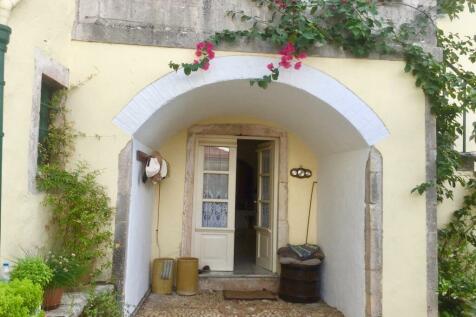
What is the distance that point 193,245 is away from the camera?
6426 millimetres

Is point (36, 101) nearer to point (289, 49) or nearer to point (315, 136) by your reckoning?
point (289, 49)

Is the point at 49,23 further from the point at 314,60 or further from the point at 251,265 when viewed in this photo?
the point at 251,265

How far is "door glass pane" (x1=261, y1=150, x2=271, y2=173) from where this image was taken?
6.83 meters

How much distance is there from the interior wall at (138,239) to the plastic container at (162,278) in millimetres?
96

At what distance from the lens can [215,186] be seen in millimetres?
6613

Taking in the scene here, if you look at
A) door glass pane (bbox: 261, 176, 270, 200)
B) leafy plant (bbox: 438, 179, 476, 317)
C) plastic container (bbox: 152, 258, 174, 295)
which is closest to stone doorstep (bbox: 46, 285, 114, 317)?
plastic container (bbox: 152, 258, 174, 295)

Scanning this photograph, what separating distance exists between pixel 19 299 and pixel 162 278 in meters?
3.57

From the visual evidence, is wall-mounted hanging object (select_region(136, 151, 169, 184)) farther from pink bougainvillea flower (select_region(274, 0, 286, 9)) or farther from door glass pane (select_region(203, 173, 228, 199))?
pink bougainvillea flower (select_region(274, 0, 286, 9))

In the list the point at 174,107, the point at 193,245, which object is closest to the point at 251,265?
the point at 193,245

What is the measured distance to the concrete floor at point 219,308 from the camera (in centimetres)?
508

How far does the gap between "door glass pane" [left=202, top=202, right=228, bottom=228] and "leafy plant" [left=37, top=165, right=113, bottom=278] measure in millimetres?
2612

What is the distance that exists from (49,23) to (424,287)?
4.59m

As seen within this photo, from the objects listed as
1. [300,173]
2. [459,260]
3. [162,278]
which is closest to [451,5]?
[300,173]

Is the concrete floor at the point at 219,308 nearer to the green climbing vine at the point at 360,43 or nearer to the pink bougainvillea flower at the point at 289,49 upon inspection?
the green climbing vine at the point at 360,43
